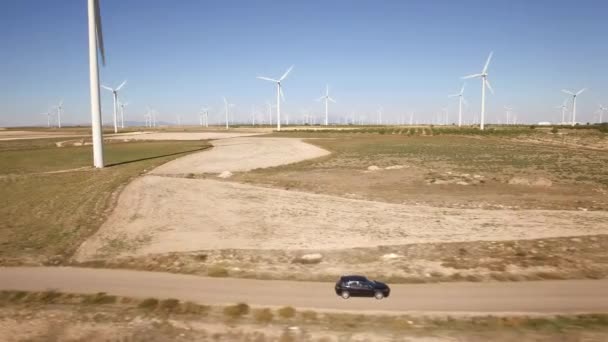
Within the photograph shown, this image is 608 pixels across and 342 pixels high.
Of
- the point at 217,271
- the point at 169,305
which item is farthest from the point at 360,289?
the point at 169,305

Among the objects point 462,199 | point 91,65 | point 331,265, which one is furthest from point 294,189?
point 91,65

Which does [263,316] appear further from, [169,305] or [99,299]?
[99,299]

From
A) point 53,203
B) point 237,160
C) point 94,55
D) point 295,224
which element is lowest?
point 295,224

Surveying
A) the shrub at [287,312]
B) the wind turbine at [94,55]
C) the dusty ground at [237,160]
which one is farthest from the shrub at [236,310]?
the wind turbine at [94,55]

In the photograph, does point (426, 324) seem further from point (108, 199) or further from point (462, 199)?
point (108, 199)

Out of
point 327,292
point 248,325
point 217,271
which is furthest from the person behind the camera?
point 217,271

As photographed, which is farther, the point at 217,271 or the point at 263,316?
the point at 217,271

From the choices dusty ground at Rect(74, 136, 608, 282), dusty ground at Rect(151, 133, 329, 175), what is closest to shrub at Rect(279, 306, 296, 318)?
dusty ground at Rect(74, 136, 608, 282)
